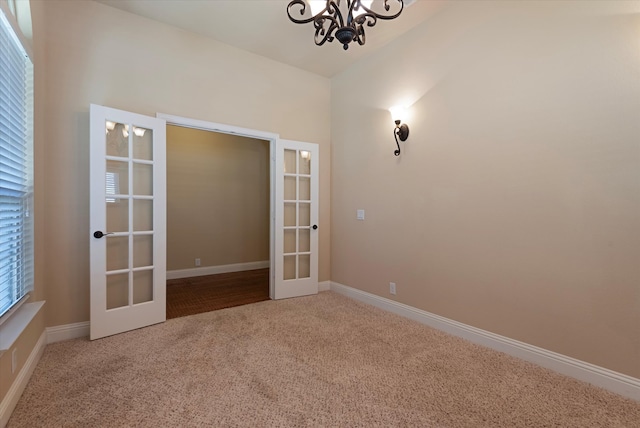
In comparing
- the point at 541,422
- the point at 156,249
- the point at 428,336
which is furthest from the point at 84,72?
the point at 541,422

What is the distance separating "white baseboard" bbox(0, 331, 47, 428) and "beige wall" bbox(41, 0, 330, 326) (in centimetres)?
42

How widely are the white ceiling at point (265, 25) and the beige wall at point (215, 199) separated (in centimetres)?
218

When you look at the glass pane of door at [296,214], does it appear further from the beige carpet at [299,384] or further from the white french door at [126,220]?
the white french door at [126,220]

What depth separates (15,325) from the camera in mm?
1754

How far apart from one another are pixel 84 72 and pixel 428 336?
4035 millimetres

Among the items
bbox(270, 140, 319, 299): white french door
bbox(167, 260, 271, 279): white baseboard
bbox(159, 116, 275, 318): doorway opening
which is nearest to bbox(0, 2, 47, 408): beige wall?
bbox(159, 116, 275, 318): doorway opening

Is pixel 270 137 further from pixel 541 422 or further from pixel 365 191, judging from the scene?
pixel 541 422

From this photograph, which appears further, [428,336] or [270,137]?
[270,137]

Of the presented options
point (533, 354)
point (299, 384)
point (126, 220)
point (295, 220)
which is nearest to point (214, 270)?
point (295, 220)

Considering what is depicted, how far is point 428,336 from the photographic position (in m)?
2.71

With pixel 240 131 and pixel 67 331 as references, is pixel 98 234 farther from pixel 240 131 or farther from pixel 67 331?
pixel 240 131

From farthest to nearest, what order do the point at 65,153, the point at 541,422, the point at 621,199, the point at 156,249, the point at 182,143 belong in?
the point at 182,143
the point at 156,249
the point at 65,153
the point at 621,199
the point at 541,422

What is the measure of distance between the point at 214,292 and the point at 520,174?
3905mm

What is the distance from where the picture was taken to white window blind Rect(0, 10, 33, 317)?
67.2 inches
